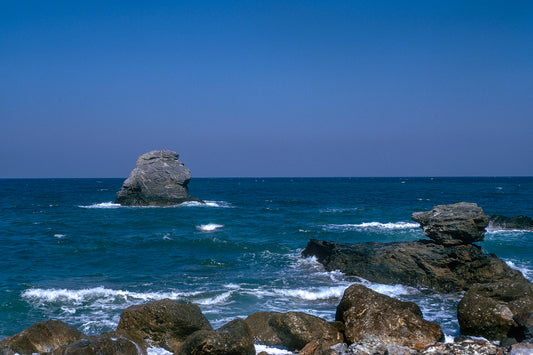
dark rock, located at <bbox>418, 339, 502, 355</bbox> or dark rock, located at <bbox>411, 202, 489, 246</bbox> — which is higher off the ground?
dark rock, located at <bbox>411, 202, 489, 246</bbox>

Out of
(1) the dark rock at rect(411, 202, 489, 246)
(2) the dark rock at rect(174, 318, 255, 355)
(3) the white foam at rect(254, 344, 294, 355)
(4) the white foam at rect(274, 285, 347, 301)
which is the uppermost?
(1) the dark rock at rect(411, 202, 489, 246)

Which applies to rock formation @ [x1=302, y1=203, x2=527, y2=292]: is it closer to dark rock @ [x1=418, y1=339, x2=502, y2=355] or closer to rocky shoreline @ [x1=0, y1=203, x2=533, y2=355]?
rocky shoreline @ [x1=0, y1=203, x2=533, y2=355]

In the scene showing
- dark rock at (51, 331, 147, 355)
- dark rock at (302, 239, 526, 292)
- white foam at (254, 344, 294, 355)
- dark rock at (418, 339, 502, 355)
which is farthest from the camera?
dark rock at (302, 239, 526, 292)

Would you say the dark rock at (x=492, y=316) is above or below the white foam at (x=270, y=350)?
above

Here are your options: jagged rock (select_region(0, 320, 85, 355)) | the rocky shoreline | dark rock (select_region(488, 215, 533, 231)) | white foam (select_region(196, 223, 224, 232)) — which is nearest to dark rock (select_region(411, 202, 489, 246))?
the rocky shoreline

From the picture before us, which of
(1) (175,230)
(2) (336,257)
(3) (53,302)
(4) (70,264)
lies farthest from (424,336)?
(1) (175,230)

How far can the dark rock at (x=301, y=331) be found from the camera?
1009cm

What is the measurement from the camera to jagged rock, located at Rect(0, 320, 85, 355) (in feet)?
30.5

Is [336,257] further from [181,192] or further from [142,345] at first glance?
[181,192]

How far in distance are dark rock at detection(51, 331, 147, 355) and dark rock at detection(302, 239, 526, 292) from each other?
414 inches

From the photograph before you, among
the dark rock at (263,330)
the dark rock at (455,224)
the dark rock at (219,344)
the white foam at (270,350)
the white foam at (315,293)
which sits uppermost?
the dark rock at (455,224)

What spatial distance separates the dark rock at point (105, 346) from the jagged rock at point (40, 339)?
1.07m

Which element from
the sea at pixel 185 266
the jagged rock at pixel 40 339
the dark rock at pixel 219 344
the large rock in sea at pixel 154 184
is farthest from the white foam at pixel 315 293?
the large rock in sea at pixel 154 184

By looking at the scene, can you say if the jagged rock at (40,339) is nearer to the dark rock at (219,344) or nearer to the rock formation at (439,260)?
the dark rock at (219,344)
